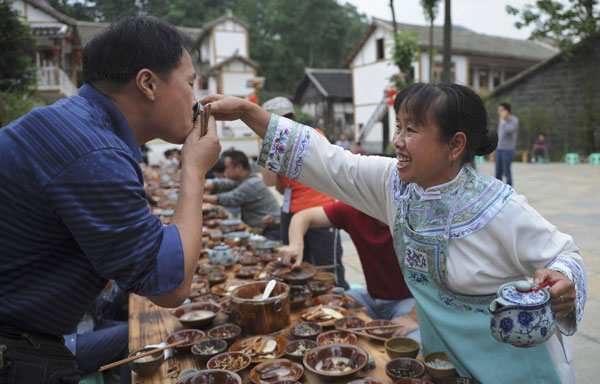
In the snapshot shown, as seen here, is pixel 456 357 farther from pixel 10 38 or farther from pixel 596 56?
pixel 596 56

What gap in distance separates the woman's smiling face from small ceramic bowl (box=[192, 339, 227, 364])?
1.13 metres

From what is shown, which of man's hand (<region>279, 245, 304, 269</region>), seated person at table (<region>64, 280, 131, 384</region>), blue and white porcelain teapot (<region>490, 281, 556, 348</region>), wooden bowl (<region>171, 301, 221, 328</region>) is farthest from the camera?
man's hand (<region>279, 245, 304, 269</region>)

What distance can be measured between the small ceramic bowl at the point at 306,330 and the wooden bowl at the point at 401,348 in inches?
14.5

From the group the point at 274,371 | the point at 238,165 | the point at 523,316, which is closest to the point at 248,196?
the point at 238,165

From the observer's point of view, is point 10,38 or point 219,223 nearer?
point 219,223

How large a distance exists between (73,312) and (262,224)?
178 inches

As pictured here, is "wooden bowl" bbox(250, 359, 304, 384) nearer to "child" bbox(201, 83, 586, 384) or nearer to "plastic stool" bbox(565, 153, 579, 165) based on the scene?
"child" bbox(201, 83, 586, 384)

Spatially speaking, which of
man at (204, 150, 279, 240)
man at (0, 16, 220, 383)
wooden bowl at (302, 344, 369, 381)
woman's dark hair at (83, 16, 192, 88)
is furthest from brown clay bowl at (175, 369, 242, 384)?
man at (204, 150, 279, 240)

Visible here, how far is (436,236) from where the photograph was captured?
6.17 feet

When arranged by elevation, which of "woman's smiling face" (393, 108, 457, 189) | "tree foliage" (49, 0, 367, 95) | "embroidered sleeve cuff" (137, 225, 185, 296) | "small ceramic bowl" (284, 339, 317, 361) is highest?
"tree foliage" (49, 0, 367, 95)

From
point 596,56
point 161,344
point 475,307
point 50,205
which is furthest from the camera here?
point 596,56

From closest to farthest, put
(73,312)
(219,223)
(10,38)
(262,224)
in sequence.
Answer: (73,312)
(219,223)
(262,224)
(10,38)

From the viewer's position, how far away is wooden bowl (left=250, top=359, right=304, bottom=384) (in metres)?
1.78

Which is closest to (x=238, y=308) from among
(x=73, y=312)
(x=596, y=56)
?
(x=73, y=312)
